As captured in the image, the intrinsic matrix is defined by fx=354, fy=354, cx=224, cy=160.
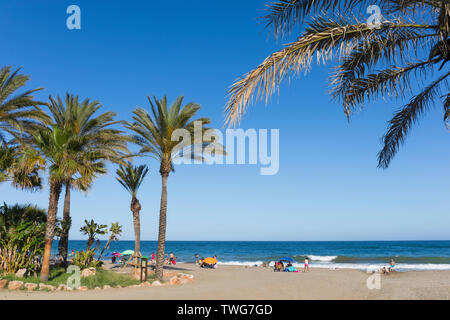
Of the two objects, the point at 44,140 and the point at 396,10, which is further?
the point at 44,140

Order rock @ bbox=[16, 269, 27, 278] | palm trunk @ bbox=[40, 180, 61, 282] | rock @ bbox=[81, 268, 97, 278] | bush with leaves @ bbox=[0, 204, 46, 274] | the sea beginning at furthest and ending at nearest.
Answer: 1. the sea
2. rock @ bbox=[81, 268, 97, 278]
3. palm trunk @ bbox=[40, 180, 61, 282]
4. bush with leaves @ bbox=[0, 204, 46, 274]
5. rock @ bbox=[16, 269, 27, 278]

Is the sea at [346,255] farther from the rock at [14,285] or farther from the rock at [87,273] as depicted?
the rock at [14,285]

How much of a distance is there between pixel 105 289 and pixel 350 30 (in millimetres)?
14010

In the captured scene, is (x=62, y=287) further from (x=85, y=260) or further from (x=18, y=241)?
(x=85, y=260)

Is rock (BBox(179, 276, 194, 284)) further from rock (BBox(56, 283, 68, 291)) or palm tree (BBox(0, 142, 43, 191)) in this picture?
palm tree (BBox(0, 142, 43, 191))

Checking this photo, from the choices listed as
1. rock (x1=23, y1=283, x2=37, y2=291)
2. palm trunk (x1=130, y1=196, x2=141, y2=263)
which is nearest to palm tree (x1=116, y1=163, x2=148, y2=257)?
palm trunk (x1=130, y1=196, x2=141, y2=263)

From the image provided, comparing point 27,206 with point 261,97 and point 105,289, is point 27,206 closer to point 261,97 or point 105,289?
point 105,289

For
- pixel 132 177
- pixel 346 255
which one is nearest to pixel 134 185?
pixel 132 177

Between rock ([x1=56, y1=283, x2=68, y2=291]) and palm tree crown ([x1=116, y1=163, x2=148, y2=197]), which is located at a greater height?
palm tree crown ([x1=116, y1=163, x2=148, y2=197])

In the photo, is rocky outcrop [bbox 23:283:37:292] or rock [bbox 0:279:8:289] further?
rocky outcrop [bbox 23:283:37:292]

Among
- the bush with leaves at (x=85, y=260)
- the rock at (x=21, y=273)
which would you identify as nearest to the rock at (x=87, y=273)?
the bush with leaves at (x=85, y=260)

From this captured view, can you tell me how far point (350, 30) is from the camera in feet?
17.4

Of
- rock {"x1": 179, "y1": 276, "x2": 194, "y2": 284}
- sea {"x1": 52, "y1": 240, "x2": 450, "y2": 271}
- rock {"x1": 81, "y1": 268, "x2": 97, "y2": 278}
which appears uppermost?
rock {"x1": 81, "y1": 268, "x2": 97, "y2": 278}
